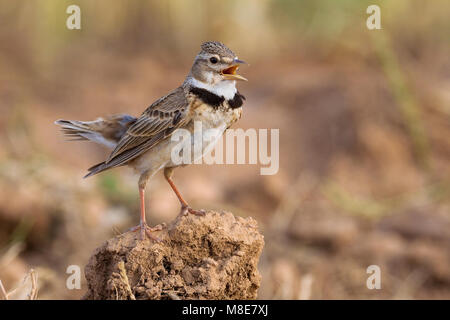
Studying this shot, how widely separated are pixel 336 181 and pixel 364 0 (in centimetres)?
414

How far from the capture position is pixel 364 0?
13688mm

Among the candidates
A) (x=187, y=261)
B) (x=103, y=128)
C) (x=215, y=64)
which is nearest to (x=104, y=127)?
(x=103, y=128)

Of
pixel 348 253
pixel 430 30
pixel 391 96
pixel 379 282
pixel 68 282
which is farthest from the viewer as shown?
pixel 430 30

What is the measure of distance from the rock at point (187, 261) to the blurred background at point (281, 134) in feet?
2.91

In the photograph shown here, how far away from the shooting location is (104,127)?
243 inches

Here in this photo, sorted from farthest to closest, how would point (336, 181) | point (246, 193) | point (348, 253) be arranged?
point (336, 181) → point (246, 193) → point (348, 253)

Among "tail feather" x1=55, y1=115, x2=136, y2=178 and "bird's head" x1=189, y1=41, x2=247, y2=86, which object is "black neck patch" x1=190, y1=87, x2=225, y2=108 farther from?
"tail feather" x1=55, y1=115, x2=136, y2=178

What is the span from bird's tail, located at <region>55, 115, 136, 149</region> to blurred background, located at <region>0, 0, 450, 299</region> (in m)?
0.88

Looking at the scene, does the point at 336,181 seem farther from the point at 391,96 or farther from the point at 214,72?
the point at 214,72

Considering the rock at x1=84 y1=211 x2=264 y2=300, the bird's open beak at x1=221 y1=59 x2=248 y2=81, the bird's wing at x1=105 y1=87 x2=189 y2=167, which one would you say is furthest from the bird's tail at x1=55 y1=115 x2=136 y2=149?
the rock at x1=84 y1=211 x2=264 y2=300

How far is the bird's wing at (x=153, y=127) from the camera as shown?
555cm

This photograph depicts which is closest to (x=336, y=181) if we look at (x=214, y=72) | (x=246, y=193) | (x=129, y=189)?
(x=246, y=193)

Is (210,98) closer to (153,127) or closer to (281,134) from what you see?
(153,127)

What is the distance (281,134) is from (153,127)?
768 cm
